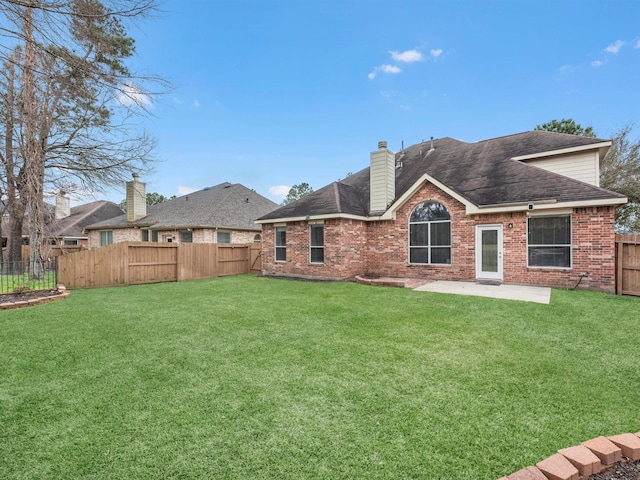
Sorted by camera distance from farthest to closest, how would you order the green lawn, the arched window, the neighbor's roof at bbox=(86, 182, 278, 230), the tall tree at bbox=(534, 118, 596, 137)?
the tall tree at bbox=(534, 118, 596, 137)
the neighbor's roof at bbox=(86, 182, 278, 230)
the arched window
the green lawn

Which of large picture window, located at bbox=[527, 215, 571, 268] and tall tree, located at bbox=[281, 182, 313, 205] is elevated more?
tall tree, located at bbox=[281, 182, 313, 205]

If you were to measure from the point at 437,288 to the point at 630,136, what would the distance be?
2225 cm

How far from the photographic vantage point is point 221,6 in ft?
28.3

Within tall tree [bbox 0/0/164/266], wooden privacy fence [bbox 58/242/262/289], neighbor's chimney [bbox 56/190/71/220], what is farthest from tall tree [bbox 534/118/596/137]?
neighbor's chimney [bbox 56/190/71/220]

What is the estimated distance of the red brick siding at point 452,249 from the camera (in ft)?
30.0

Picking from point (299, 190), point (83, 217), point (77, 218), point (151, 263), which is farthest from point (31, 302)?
point (299, 190)

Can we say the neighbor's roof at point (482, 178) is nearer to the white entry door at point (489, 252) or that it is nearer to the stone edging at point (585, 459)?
the white entry door at point (489, 252)

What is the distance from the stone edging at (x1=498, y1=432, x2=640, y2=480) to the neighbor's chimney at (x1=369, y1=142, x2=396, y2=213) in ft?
37.4

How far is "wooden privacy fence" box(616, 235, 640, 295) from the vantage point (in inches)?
340

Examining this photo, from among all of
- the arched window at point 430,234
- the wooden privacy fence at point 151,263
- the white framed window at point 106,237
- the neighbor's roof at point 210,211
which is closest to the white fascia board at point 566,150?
the arched window at point 430,234

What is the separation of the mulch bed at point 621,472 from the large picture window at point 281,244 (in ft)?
43.2

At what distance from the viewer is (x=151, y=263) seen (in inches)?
529

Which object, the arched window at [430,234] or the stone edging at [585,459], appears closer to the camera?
the stone edging at [585,459]

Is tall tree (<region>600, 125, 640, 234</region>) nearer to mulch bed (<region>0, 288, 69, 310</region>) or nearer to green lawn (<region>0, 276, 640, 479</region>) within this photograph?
green lawn (<region>0, 276, 640, 479</region>)
